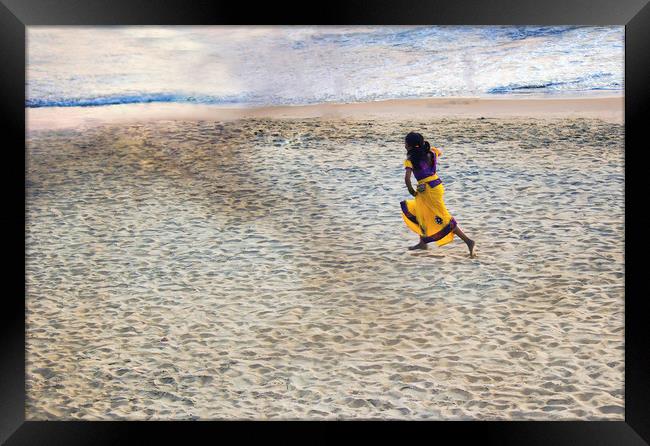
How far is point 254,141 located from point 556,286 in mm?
2480

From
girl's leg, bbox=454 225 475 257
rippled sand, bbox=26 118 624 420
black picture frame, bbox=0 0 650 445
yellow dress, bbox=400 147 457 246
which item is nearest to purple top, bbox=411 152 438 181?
yellow dress, bbox=400 147 457 246

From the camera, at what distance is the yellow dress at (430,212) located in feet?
16.0

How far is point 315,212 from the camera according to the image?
5.89m

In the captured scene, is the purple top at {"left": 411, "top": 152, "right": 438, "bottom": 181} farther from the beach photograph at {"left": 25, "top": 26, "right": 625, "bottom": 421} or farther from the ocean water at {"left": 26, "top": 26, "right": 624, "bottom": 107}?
the ocean water at {"left": 26, "top": 26, "right": 624, "bottom": 107}

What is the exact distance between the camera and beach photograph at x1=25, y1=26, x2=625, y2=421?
13.0 ft

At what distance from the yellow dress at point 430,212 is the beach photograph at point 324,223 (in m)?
0.01

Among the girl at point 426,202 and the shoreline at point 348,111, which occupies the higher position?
the shoreline at point 348,111

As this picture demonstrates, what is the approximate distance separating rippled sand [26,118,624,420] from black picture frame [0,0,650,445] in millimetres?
77

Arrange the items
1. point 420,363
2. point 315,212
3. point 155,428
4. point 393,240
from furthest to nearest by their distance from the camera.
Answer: point 315,212
point 393,240
point 420,363
point 155,428

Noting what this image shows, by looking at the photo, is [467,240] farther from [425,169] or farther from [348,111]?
[348,111]

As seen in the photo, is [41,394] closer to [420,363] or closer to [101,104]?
[420,363]
